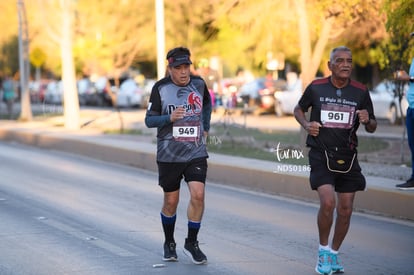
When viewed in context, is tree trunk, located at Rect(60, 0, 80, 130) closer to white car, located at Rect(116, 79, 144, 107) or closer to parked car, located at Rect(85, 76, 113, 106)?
white car, located at Rect(116, 79, 144, 107)

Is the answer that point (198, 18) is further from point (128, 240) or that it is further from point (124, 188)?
point (128, 240)

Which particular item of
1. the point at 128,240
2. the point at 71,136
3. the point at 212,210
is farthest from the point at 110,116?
the point at 128,240

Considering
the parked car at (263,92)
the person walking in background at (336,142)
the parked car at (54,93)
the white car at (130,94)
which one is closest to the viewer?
the person walking in background at (336,142)

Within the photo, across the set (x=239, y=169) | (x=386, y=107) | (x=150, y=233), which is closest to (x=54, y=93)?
(x=386, y=107)

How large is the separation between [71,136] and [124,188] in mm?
9412

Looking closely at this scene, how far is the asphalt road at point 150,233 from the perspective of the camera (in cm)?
834

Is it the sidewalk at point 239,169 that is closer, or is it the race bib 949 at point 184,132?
the race bib 949 at point 184,132

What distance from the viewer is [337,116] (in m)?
7.79

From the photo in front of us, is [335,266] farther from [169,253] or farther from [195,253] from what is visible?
[169,253]

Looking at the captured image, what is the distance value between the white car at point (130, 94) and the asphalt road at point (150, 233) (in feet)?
103

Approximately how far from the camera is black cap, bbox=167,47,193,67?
26.7ft

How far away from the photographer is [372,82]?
1999 inches

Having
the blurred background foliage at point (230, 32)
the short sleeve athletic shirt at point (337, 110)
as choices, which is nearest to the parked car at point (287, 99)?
the blurred background foliage at point (230, 32)

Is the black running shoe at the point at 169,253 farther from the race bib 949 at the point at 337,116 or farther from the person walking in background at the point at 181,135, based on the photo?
the race bib 949 at the point at 337,116
